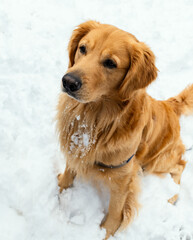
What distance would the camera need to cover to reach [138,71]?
2051 mm

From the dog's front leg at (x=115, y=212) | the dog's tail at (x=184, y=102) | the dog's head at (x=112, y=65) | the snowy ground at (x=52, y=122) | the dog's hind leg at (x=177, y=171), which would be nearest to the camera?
the dog's head at (x=112, y=65)

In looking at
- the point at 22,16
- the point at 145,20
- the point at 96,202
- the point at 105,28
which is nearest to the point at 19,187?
the point at 96,202

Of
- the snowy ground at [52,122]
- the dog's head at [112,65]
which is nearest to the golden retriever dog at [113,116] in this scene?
the dog's head at [112,65]

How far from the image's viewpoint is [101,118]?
228 centimetres

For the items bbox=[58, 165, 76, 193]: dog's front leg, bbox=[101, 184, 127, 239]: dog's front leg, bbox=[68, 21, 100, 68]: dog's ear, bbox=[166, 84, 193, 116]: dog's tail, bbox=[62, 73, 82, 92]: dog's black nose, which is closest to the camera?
bbox=[62, 73, 82, 92]: dog's black nose

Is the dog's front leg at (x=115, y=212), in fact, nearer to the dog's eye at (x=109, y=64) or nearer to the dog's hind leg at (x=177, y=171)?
the dog's hind leg at (x=177, y=171)

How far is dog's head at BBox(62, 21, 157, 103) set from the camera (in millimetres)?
1955

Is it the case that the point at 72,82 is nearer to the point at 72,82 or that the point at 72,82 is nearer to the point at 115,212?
the point at 72,82

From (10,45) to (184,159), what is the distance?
3.26 m

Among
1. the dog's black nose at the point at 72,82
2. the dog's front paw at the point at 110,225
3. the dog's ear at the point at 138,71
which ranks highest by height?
the dog's ear at the point at 138,71

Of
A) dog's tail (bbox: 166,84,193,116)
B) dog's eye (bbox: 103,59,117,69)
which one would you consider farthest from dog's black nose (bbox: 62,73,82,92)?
dog's tail (bbox: 166,84,193,116)

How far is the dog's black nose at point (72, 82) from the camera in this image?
184 cm

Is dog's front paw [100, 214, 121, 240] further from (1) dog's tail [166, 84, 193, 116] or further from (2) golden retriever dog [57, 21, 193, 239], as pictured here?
(1) dog's tail [166, 84, 193, 116]

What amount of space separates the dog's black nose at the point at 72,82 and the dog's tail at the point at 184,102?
1621mm
